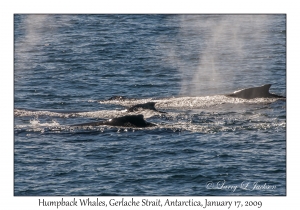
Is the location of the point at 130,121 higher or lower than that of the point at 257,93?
lower

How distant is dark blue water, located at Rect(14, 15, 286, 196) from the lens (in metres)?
28.2

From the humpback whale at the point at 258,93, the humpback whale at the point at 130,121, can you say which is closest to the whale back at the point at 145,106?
the humpback whale at the point at 130,121

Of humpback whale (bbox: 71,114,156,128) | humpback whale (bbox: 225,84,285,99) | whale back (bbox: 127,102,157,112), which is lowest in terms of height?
humpback whale (bbox: 71,114,156,128)

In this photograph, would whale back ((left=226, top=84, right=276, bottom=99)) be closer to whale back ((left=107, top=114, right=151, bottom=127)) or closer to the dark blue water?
the dark blue water

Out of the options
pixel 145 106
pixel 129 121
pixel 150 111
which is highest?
pixel 145 106

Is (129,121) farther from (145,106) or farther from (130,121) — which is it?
(145,106)

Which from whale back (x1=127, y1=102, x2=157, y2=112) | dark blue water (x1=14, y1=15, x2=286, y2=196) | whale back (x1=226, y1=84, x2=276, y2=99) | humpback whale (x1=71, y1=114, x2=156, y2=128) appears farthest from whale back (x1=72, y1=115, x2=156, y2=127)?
whale back (x1=226, y1=84, x2=276, y2=99)

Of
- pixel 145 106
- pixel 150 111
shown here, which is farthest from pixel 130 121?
pixel 145 106

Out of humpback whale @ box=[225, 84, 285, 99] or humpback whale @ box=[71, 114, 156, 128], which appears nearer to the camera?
humpback whale @ box=[71, 114, 156, 128]

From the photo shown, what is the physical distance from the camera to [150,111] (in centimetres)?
3803

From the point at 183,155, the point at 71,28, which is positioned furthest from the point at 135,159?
the point at 71,28

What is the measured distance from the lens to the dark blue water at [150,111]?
92.5 ft

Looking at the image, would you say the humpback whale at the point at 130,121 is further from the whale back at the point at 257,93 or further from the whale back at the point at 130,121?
the whale back at the point at 257,93

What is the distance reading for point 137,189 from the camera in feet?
88.1
